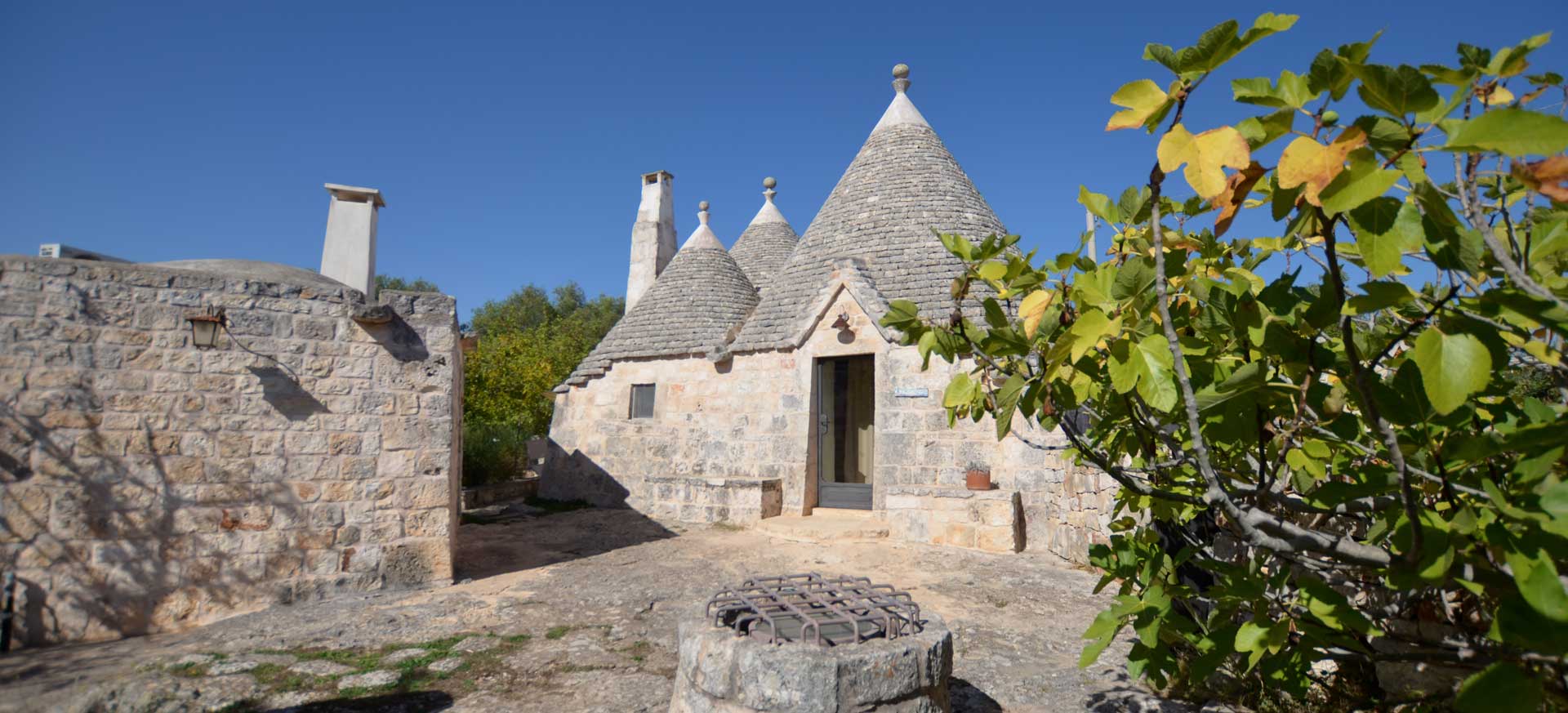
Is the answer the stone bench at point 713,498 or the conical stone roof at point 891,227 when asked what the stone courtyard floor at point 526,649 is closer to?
the stone bench at point 713,498

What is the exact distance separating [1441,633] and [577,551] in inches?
301

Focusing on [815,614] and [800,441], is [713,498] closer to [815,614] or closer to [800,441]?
[800,441]

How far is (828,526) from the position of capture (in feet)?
32.6

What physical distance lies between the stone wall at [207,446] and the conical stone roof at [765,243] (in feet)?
31.9

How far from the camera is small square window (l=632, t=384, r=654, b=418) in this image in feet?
42.7

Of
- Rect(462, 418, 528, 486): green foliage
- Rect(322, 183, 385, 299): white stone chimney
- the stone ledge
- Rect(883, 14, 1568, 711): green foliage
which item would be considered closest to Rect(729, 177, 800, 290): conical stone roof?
Rect(462, 418, 528, 486): green foliage

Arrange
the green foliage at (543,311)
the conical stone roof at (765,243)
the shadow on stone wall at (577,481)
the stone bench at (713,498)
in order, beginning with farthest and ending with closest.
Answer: the green foliage at (543,311) → the conical stone roof at (765,243) → the shadow on stone wall at (577,481) → the stone bench at (713,498)

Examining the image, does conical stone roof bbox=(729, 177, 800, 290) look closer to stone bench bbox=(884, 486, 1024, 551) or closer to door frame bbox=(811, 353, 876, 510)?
door frame bbox=(811, 353, 876, 510)

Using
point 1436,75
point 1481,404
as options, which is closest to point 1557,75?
point 1436,75

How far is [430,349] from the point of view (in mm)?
6680

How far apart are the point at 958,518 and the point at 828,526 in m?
Result: 1.89

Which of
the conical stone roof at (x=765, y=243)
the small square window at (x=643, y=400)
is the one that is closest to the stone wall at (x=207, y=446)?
the small square window at (x=643, y=400)

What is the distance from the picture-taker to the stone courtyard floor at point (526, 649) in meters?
4.07

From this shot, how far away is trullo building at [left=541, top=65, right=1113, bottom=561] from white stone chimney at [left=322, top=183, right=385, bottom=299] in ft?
18.1
